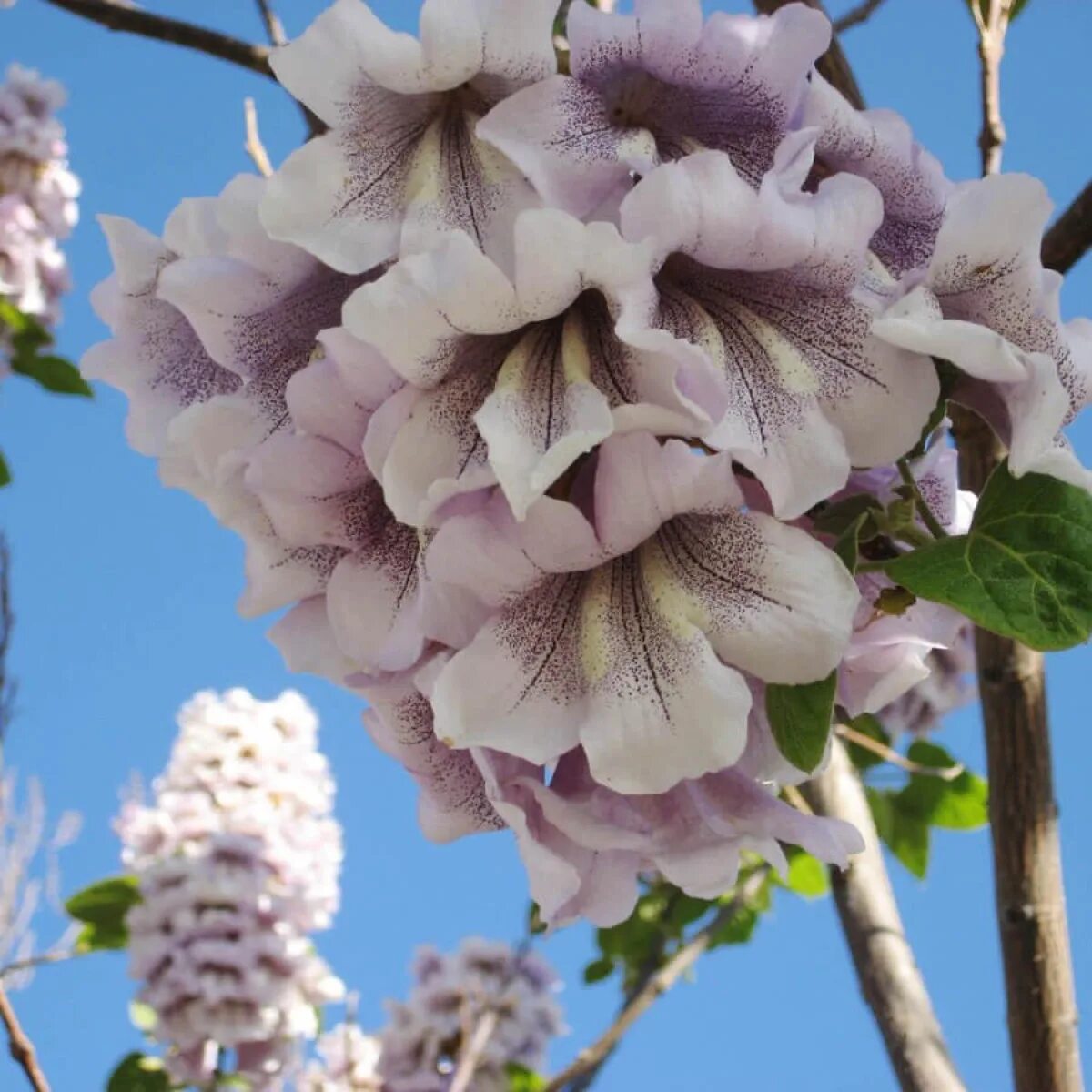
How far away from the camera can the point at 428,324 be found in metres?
0.42

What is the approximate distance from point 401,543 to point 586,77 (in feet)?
0.59

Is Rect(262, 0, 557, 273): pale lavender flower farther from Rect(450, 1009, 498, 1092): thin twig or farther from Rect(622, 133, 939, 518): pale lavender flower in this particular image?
Rect(450, 1009, 498, 1092): thin twig

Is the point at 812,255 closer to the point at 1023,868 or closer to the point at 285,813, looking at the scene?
the point at 1023,868

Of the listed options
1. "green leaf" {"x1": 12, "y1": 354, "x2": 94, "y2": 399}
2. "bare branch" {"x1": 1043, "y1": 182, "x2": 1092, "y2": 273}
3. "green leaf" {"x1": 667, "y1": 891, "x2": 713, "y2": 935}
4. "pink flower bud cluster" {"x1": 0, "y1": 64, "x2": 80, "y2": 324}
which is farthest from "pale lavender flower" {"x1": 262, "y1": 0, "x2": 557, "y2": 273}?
"pink flower bud cluster" {"x1": 0, "y1": 64, "x2": 80, "y2": 324}

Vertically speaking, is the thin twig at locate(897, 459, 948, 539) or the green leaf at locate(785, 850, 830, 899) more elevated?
the green leaf at locate(785, 850, 830, 899)

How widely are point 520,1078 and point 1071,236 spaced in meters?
1.82

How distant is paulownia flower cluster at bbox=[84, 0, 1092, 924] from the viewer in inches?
16.4

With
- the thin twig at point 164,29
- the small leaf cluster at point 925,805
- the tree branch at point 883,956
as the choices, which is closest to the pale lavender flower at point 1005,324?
the tree branch at point 883,956

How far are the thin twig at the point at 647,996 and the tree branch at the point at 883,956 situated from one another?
0.40 meters

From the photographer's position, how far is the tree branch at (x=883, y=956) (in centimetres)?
101

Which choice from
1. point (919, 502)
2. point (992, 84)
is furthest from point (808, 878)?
point (919, 502)

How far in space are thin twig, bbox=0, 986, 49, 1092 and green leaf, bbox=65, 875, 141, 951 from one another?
0.93 meters

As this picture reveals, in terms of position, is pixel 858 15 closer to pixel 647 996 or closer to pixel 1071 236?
pixel 1071 236

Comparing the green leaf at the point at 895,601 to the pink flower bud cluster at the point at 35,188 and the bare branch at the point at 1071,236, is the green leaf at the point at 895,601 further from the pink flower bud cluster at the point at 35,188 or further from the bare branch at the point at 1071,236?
the pink flower bud cluster at the point at 35,188
